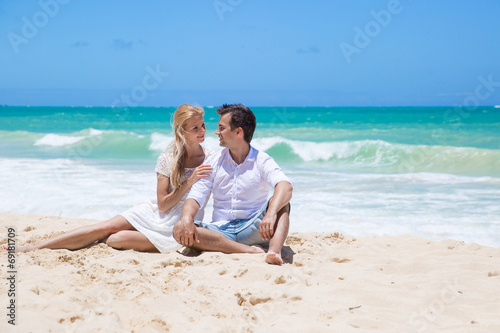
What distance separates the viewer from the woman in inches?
176

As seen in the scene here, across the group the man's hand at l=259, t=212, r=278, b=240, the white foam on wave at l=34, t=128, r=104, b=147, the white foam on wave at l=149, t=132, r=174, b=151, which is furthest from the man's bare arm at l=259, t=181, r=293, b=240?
the white foam on wave at l=34, t=128, r=104, b=147

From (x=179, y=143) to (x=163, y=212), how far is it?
682 mm

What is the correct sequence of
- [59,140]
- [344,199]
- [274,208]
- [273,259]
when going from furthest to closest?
1. [59,140]
2. [344,199]
3. [274,208]
4. [273,259]

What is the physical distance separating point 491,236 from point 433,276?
2.22 meters

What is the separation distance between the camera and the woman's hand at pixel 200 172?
4.38 m

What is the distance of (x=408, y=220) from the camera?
639 cm

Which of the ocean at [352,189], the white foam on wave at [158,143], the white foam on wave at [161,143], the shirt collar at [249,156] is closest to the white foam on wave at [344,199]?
the ocean at [352,189]

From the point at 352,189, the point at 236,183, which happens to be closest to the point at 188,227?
the point at 236,183

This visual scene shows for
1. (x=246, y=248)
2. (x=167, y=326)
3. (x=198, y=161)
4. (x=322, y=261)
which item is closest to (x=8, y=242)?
(x=198, y=161)

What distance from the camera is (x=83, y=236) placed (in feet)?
14.9

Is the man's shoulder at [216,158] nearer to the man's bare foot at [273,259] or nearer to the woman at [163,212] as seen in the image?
the woman at [163,212]

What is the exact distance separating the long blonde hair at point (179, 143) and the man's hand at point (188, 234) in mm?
494

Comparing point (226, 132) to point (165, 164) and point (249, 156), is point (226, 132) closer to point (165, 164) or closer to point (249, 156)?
point (249, 156)

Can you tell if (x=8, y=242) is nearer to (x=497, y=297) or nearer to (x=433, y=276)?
(x=433, y=276)
